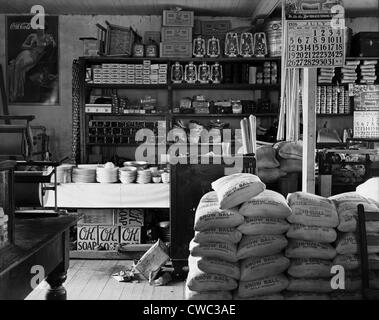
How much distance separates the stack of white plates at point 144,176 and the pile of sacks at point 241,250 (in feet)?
9.62

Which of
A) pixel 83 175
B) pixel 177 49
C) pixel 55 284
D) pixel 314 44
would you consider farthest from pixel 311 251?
pixel 177 49

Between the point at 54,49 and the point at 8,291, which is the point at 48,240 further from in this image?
the point at 54,49

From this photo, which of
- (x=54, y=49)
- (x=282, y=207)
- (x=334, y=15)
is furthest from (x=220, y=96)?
(x=282, y=207)

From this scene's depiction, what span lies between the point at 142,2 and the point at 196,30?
924mm

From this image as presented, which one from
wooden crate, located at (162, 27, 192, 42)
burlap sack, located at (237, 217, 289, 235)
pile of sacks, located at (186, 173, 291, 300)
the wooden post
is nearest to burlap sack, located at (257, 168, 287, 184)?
the wooden post

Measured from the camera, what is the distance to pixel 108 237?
228 inches

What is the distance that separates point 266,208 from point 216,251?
341 mm

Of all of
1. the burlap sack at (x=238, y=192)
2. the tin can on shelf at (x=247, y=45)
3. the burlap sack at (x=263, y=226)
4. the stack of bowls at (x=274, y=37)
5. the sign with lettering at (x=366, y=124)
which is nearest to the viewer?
the burlap sack at (x=263, y=226)

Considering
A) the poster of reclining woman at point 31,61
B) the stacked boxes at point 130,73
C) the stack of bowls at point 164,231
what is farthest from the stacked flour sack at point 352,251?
the poster of reclining woman at point 31,61

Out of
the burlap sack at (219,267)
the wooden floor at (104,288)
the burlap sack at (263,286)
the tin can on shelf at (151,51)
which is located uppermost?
the tin can on shelf at (151,51)

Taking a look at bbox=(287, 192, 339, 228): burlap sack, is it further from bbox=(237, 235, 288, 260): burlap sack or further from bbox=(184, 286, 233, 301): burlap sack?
bbox=(184, 286, 233, 301): burlap sack

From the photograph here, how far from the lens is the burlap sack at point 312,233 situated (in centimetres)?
270

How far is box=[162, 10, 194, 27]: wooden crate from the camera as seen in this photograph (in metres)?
7.27

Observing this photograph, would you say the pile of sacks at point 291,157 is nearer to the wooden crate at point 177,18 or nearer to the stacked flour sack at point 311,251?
the stacked flour sack at point 311,251
